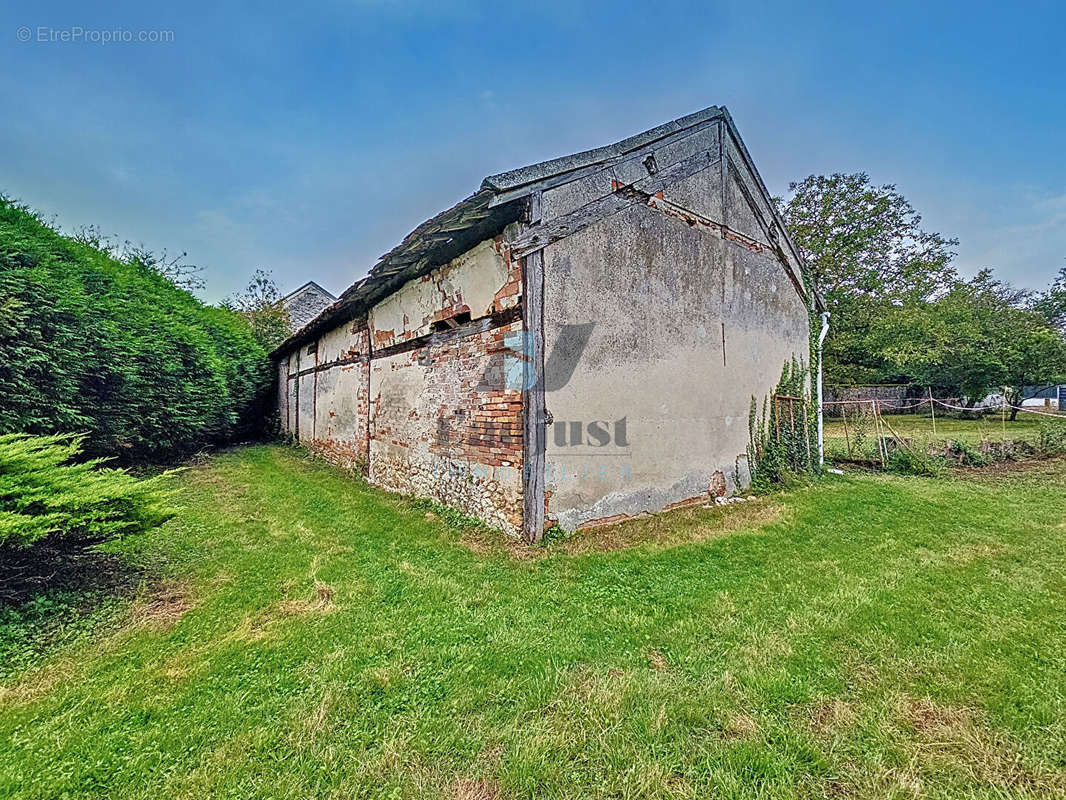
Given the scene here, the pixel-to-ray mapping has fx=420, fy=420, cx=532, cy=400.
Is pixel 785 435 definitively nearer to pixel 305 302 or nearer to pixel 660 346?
pixel 660 346

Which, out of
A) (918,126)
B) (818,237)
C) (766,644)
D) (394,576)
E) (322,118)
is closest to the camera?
(766,644)

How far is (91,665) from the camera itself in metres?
2.25

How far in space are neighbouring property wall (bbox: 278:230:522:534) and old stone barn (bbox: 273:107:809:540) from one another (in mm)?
28

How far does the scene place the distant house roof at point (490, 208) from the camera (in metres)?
3.89

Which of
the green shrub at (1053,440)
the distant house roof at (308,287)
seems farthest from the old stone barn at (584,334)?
the distant house roof at (308,287)

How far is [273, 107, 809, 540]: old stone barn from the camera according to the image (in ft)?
13.6

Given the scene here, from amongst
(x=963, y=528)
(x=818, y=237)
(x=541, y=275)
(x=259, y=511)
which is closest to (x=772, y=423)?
(x=963, y=528)

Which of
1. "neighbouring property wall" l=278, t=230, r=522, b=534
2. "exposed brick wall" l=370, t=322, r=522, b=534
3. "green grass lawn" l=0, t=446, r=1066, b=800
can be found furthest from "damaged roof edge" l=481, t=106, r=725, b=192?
"green grass lawn" l=0, t=446, r=1066, b=800

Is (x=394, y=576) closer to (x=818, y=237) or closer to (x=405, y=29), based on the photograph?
(x=405, y=29)

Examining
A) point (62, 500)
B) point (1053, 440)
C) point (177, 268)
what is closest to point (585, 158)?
point (62, 500)

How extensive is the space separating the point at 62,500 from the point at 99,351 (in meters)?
5.12

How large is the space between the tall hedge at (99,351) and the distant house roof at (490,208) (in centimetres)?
345

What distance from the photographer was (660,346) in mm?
5059

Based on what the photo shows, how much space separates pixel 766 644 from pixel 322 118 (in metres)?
9.63
